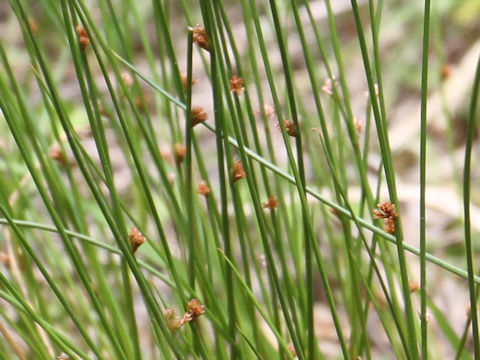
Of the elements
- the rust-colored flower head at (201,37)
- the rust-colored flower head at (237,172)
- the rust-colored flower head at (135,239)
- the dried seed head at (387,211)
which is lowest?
the dried seed head at (387,211)

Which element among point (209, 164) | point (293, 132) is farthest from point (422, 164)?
point (209, 164)

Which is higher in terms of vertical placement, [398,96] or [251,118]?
[398,96]

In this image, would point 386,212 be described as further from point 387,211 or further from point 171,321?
point 171,321

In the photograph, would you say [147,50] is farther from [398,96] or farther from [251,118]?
[398,96]

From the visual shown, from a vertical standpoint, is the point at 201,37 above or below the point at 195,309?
above

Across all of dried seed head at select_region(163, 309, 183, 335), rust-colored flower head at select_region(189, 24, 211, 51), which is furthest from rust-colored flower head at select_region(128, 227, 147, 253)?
rust-colored flower head at select_region(189, 24, 211, 51)

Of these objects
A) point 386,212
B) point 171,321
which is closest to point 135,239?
point 171,321

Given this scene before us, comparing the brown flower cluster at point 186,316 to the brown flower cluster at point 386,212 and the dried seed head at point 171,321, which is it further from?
the brown flower cluster at point 386,212

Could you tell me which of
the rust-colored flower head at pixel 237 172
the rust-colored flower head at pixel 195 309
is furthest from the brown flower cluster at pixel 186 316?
the rust-colored flower head at pixel 237 172
